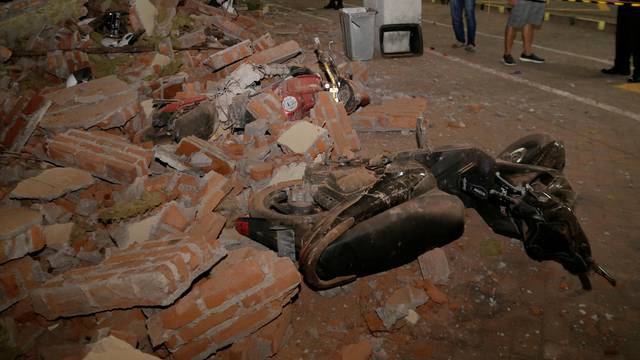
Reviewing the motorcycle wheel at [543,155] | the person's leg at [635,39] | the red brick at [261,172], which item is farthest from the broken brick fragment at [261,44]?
the person's leg at [635,39]

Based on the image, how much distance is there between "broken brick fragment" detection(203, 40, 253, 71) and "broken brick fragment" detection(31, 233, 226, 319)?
13.1ft

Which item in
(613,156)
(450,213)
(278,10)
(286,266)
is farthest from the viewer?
(278,10)

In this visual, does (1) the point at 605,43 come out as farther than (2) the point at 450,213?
Yes

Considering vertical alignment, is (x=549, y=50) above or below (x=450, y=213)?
above

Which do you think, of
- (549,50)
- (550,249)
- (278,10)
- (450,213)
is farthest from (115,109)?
(278,10)

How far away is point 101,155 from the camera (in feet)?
12.4

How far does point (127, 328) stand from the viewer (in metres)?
2.48

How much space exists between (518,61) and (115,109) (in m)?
6.52

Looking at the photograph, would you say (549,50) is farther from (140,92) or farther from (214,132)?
(140,92)

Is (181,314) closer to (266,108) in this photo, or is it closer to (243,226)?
(243,226)

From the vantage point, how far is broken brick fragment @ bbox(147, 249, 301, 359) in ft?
7.57

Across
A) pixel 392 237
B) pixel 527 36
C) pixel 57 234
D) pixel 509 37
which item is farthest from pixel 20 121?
pixel 527 36

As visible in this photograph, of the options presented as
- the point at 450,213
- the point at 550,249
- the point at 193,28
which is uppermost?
the point at 193,28

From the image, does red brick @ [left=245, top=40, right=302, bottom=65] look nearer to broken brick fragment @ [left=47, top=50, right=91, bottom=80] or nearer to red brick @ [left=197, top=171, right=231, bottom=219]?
broken brick fragment @ [left=47, top=50, right=91, bottom=80]
